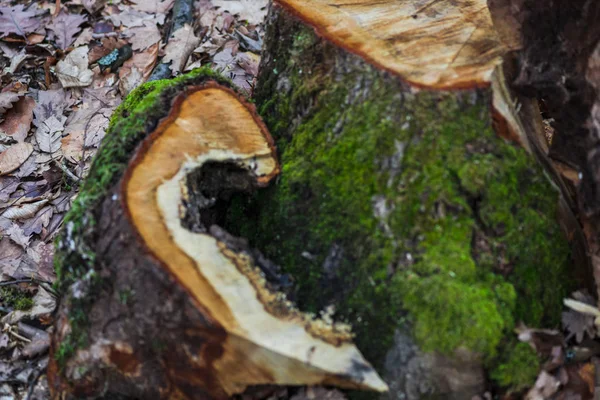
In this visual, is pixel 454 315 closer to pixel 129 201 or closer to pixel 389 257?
pixel 389 257

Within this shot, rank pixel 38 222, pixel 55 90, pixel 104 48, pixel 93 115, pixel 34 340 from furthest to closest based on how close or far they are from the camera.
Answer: pixel 104 48 < pixel 55 90 < pixel 93 115 < pixel 38 222 < pixel 34 340

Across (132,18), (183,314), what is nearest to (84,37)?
(132,18)

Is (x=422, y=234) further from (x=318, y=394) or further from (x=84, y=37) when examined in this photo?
(x=84, y=37)

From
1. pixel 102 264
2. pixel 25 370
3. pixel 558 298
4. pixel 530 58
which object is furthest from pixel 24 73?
pixel 558 298

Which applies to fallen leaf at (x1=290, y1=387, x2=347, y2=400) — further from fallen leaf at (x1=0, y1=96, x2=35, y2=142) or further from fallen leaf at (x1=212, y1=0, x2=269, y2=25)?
fallen leaf at (x1=212, y1=0, x2=269, y2=25)

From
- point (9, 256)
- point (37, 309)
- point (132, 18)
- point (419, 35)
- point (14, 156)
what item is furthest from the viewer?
point (132, 18)

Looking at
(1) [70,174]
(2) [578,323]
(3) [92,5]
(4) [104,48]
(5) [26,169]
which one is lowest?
(5) [26,169]
